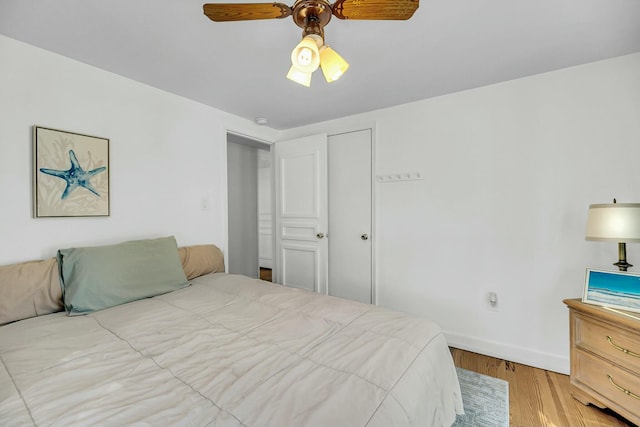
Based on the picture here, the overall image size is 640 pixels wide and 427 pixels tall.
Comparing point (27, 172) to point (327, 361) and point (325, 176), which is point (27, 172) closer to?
point (327, 361)

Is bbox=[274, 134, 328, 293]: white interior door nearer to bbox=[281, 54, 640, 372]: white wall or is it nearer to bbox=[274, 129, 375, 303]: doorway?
bbox=[274, 129, 375, 303]: doorway

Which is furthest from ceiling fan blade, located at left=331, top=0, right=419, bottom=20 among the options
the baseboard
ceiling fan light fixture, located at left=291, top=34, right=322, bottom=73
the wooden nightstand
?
the baseboard

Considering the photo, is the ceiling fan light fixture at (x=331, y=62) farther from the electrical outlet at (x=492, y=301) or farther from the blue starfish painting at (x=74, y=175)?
the electrical outlet at (x=492, y=301)

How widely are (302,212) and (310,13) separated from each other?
7.34ft

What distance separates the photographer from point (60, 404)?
2.65ft

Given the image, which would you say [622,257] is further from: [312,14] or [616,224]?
[312,14]

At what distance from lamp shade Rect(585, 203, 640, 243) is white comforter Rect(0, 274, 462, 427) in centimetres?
118

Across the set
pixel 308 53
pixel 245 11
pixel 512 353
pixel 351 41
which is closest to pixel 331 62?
pixel 308 53

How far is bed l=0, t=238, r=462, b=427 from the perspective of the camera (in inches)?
31.2

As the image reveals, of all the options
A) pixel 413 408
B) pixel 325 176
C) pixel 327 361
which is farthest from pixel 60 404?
pixel 325 176

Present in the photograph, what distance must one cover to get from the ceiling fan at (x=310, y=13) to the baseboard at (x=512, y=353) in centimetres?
247

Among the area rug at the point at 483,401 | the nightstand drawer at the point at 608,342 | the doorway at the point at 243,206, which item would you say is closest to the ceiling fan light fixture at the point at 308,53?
the area rug at the point at 483,401

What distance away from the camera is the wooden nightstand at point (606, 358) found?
1454 millimetres

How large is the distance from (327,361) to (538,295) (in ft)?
6.46
